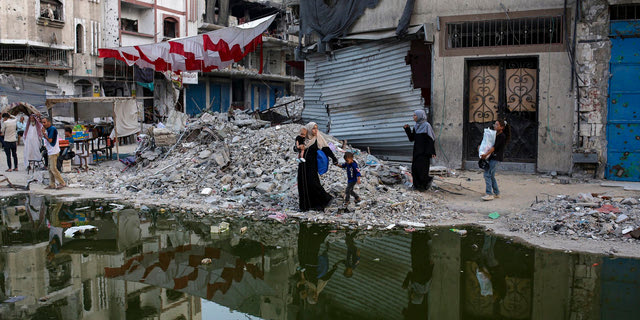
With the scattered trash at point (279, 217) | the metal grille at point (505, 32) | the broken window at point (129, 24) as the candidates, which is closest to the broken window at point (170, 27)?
the broken window at point (129, 24)

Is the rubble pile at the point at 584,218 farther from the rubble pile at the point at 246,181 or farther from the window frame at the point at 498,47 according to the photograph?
the window frame at the point at 498,47

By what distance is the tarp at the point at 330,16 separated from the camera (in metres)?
13.9

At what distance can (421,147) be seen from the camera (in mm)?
9953

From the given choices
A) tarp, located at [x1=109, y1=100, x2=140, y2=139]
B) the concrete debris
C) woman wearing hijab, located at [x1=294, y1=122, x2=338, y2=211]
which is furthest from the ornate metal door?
tarp, located at [x1=109, y1=100, x2=140, y2=139]

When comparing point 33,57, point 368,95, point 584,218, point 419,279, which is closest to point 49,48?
point 33,57

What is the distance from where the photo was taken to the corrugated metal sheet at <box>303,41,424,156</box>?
13359 millimetres

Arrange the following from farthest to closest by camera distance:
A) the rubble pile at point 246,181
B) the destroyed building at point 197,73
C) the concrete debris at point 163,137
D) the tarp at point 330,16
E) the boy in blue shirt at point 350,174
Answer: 1. the destroyed building at point 197,73
2. the concrete debris at point 163,137
3. the tarp at point 330,16
4. the rubble pile at point 246,181
5. the boy in blue shirt at point 350,174

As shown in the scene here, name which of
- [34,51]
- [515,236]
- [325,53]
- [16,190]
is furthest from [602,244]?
[34,51]

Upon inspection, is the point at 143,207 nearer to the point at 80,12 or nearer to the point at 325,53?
the point at 325,53

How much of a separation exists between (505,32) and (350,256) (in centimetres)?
792

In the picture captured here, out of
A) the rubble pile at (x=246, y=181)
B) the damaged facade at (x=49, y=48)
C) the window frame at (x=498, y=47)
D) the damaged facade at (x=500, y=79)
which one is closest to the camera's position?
the rubble pile at (x=246, y=181)

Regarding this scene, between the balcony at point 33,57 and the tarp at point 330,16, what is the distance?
675 inches

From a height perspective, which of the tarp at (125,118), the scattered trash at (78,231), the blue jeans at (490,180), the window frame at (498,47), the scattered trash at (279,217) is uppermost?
the window frame at (498,47)

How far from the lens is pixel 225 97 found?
38.3m
